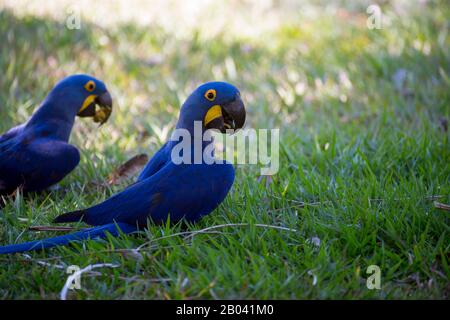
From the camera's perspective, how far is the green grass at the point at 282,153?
2.23 meters

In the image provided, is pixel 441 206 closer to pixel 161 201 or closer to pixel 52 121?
pixel 161 201

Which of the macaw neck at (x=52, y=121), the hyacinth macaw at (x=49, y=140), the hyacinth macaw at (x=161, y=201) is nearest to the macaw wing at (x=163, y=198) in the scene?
the hyacinth macaw at (x=161, y=201)

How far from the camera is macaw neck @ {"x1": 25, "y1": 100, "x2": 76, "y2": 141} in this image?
10.5 ft

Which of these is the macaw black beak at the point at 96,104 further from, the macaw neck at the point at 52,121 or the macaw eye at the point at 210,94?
the macaw eye at the point at 210,94

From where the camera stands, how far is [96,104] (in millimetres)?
3463

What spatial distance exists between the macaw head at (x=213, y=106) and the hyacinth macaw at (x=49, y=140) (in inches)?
32.5

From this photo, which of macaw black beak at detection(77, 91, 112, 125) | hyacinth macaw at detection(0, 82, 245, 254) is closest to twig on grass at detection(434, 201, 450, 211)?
hyacinth macaw at detection(0, 82, 245, 254)

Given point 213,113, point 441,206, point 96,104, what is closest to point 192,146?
point 213,113

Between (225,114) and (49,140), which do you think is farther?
(49,140)

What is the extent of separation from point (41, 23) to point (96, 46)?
0.68 metres

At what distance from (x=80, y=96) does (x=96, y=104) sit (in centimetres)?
16

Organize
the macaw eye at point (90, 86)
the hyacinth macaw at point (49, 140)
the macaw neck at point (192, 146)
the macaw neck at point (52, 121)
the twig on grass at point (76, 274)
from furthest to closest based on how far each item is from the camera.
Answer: the macaw eye at point (90, 86) < the macaw neck at point (52, 121) < the hyacinth macaw at point (49, 140) < the macaw neck at point (192, 146) < the twig on grass at point (76, 274)
